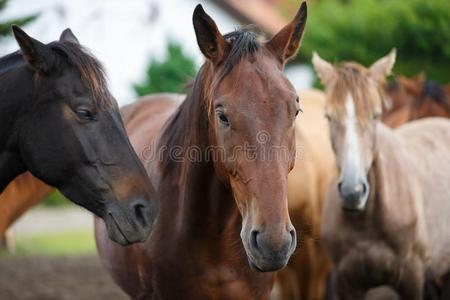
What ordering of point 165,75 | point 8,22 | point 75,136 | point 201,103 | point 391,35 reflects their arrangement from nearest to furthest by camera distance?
point 75,136 < point 201,103 < point 8,22 < point 391,35 < point 165,75

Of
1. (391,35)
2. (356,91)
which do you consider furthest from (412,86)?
(356,91)

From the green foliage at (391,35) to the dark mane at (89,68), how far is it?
6.60 m

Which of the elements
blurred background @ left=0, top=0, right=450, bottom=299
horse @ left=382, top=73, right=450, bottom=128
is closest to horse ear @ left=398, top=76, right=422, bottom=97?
horse @ left=382, top=73, right=450, bottom=128

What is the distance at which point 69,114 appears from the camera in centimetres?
377

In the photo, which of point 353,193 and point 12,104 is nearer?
point 12,104

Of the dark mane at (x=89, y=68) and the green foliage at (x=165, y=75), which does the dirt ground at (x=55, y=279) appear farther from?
the green foliage at (x=165, y=75)

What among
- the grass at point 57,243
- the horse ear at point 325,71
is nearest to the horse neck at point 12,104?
the horse ear at point 325,71

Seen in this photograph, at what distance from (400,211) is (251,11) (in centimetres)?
1921

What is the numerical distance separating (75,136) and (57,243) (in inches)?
456

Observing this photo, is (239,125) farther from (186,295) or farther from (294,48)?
(186,295)

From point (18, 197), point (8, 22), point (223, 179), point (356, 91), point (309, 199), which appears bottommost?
point (309, 199)

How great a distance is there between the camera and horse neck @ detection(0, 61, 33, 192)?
A: 12.5 ft

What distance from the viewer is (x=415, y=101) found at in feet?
27.6

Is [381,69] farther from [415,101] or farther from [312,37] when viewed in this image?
[312,37]
